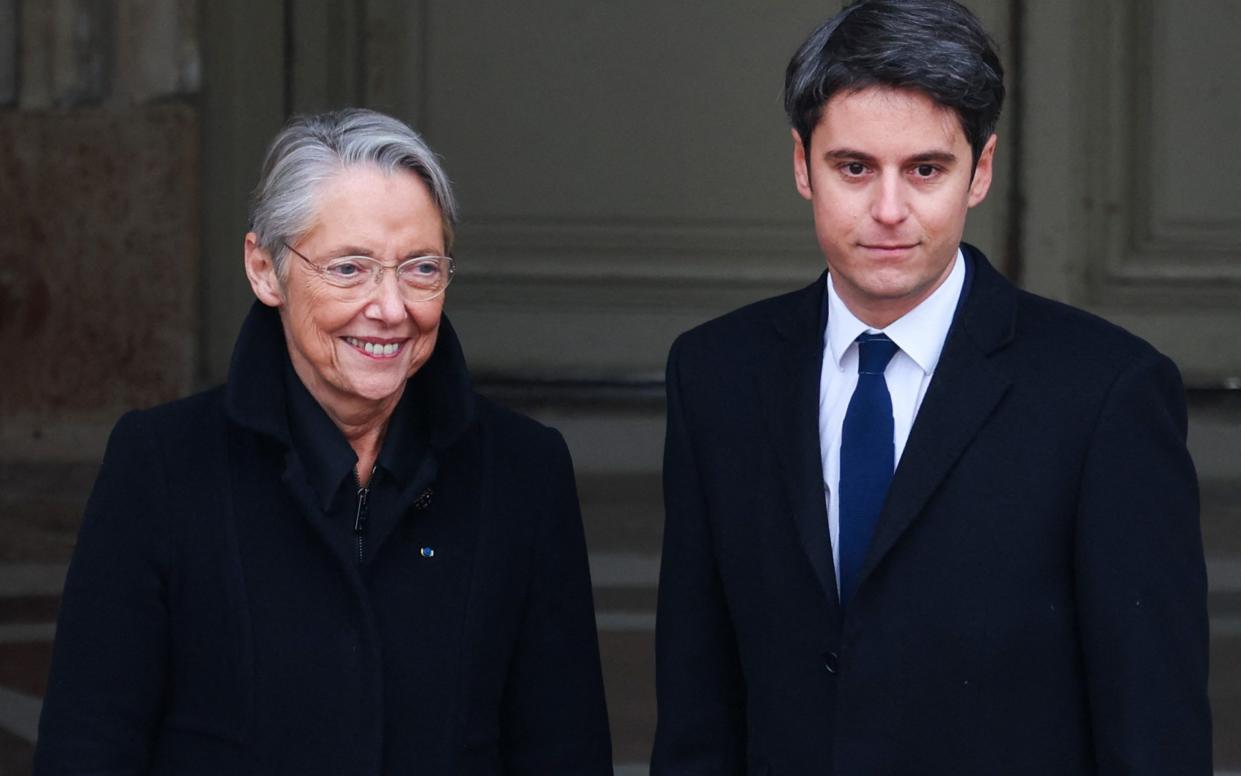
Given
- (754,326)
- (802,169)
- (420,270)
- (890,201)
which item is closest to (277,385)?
(420,270)

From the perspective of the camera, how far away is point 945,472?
240 cm

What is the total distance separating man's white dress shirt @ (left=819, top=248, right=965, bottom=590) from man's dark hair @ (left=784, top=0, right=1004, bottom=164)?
7.2 inches

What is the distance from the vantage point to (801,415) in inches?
98.8

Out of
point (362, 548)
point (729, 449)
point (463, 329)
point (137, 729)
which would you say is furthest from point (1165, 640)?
point (463, 329)

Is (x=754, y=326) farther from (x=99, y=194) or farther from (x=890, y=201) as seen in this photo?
(x=99, y=194)

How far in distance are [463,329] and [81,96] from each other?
43.9 inches

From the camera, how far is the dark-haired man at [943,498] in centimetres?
234

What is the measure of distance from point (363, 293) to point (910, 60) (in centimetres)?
68

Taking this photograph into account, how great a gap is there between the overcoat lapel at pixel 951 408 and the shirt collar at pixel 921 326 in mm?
20

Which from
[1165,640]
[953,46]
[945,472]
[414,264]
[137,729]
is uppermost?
[953,46]

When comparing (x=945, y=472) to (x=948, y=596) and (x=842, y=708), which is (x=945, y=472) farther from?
(x=842, y=708)

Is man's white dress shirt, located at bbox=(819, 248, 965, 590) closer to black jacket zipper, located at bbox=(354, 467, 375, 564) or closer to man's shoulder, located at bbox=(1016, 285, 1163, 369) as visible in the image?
man's shoulder, located at bbox=(1016, 285, 1163, 369)

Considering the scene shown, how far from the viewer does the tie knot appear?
2.47 m

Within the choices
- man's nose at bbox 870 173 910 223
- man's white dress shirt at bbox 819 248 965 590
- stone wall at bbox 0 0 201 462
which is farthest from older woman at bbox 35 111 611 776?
stone wall at bbox 0 0 201 462
